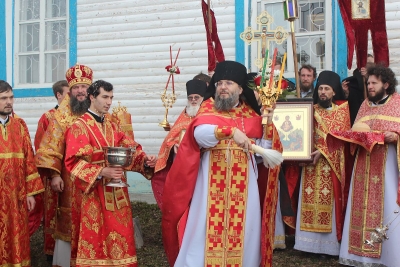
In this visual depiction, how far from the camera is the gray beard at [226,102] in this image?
5492mm

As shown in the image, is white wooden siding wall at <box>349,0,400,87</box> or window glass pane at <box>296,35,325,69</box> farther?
window glass pane at <box>296,35,325,69</box>

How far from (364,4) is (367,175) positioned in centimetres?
206

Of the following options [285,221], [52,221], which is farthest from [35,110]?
[285,221]

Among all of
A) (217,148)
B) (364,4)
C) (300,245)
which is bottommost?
(300,245)

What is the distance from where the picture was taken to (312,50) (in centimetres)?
1006

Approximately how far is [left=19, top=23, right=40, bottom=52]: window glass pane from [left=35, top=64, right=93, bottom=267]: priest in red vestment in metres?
6.11

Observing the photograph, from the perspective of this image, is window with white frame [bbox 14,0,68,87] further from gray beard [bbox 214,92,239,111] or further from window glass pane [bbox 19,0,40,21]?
gray beard [bbox 214,92,239,111]

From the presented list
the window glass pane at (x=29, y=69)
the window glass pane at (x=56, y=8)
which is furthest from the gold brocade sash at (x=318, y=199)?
the window glass pane at (x=29, y=69)

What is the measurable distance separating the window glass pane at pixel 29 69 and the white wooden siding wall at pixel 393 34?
643cm

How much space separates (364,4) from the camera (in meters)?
7.45

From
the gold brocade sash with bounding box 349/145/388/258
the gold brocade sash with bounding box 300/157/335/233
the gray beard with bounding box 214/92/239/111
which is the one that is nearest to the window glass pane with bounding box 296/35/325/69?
the gold brocade sash with bounding box 300/157/335/233

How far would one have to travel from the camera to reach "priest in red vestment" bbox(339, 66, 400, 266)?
650cm

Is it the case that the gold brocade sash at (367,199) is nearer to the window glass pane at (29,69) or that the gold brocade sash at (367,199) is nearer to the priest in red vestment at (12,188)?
the priest in red vestment at (12,188)

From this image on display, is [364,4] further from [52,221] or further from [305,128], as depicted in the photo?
[52,221]
